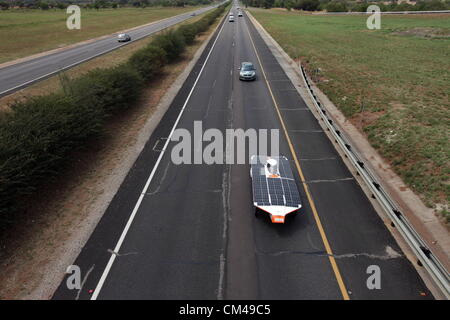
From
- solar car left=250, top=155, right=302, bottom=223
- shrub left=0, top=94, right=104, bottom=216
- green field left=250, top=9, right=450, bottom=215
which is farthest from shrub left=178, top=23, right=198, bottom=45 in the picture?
solar car left=250, top=155, right=302, bottom=223

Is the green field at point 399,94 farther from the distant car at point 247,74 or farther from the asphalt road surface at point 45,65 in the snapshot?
the asphalt road surface at point 45,65

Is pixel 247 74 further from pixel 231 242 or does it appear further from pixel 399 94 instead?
pixel 231 242

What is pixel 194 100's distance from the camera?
78.7 feet

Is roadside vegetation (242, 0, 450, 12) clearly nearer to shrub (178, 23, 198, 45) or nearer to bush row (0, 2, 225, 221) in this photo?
shrub (178, 23, 198, 45)

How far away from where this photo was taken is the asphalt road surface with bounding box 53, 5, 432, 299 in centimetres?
863

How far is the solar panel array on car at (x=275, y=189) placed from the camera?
10.9m

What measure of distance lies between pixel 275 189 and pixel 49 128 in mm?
10864

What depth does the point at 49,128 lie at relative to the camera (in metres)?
13.1

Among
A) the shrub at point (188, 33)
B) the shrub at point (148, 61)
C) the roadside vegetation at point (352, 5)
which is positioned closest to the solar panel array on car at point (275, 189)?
the shrub at point (148, 61)

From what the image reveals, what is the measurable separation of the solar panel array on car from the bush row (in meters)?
8.95

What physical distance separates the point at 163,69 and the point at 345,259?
100ft

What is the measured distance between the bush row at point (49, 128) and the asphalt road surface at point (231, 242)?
10.7 ft

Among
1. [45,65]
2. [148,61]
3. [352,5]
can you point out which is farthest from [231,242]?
[352,5]
